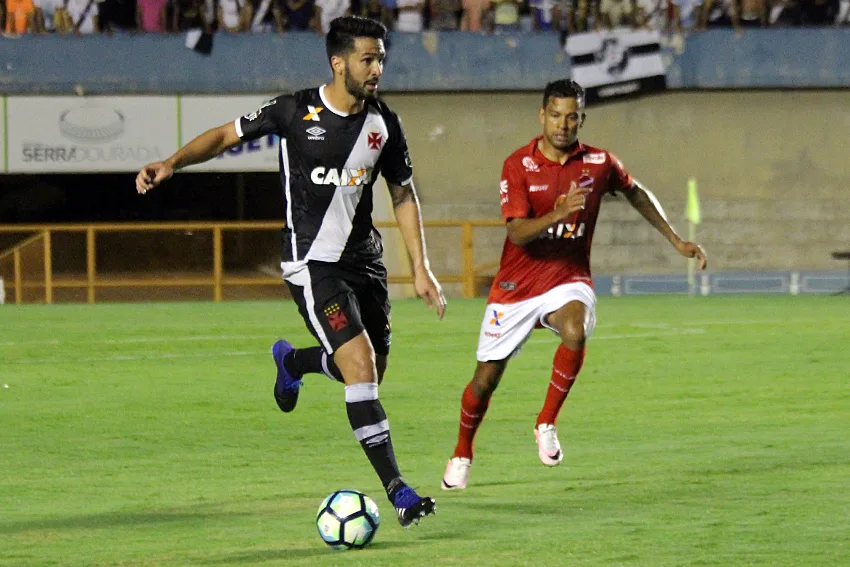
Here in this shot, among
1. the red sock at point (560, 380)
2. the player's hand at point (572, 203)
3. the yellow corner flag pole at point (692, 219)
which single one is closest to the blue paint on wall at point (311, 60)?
the yellow corner flag pole at point (692, 219)

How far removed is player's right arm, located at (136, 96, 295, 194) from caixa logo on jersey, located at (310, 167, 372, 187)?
239 mm

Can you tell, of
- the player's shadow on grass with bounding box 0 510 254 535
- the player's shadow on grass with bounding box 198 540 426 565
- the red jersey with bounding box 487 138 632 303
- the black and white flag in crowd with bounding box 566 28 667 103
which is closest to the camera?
the player's shadow on grass with bounding box 198 540 426 565

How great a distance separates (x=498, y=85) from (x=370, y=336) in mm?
22631

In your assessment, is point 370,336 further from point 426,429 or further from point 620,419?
point 620,419

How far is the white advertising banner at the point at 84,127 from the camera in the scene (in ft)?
94.8

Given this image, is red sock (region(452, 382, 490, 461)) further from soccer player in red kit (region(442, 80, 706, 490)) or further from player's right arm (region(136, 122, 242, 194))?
player's right arm (region(136, 122, 242, 194))

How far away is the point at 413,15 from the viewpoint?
29375mm

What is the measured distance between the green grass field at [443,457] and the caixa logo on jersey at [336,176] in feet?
4.77

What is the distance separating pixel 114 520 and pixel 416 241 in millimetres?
1788

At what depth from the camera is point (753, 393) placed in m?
12.0

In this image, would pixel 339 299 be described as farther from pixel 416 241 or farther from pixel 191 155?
pixel 191 155

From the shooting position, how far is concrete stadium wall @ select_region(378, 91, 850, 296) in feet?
97.8

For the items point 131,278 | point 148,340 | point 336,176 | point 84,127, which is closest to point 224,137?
point 336,176

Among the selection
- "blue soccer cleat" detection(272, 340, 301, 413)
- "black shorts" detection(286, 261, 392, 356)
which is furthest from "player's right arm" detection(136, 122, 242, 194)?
"blue soccer cleat" detection(272, 340, 301, 413)
